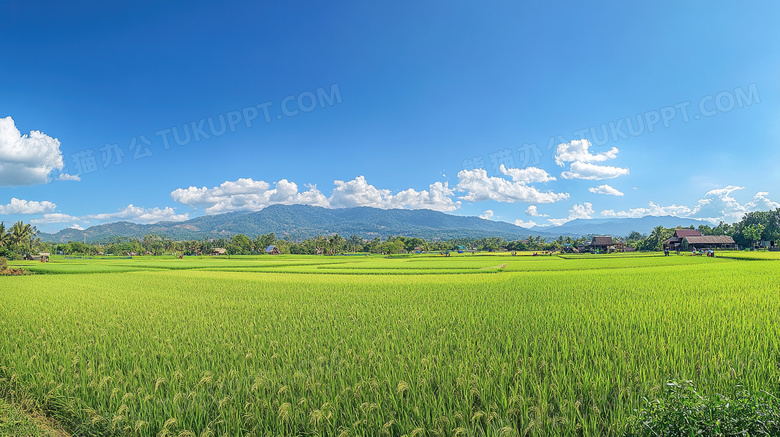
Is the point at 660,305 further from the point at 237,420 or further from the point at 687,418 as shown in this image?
the point at 237,420

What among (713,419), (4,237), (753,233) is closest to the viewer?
(713,419)

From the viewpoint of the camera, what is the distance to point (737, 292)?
44.8ft

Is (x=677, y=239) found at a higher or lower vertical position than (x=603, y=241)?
higher

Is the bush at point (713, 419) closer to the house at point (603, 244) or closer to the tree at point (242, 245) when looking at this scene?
the house at point (603, 244)

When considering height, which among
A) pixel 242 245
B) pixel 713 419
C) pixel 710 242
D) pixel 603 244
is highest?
pixel 242 245

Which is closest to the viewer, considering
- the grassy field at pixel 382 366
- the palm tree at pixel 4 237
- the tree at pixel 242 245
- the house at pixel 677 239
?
the grassy field at pixel 382 366

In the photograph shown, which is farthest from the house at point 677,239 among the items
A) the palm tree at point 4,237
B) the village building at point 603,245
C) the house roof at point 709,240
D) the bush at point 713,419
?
the palm tree at point 4,237

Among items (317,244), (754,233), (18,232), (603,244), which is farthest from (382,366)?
(317,244)

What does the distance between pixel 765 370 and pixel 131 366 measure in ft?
33.9

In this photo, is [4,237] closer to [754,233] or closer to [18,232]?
[18,232]

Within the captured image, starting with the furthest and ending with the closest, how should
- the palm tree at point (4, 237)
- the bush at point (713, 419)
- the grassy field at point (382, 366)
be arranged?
the palm tree at point (4, 237)
the grassy field at point (382, 366)
the bush at point (713, 419)

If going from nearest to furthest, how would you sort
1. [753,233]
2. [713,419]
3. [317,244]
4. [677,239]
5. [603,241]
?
[713,419], [753,233], [677,239], [603,241], [317,244]

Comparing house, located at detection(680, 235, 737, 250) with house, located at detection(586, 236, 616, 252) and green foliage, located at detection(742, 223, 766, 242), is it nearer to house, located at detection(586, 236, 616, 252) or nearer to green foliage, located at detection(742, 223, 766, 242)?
green foliage, located at detection(742, 223, 766, 242)

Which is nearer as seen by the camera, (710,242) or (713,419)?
(713,419)
